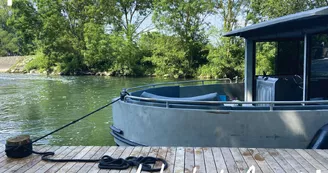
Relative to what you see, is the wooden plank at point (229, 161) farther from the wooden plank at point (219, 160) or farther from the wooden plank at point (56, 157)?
the wooden plank at point (56, 157)

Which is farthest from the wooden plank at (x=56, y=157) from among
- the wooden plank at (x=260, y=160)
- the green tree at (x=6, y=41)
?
the green tree at (x=6, y=41)

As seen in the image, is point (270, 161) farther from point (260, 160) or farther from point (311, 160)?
point (311, 160)

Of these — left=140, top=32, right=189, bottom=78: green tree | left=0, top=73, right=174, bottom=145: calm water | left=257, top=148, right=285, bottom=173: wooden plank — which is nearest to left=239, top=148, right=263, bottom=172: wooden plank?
left=257, top=148, right=285, bottom=173: wooden plank

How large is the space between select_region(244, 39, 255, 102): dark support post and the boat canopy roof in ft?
0.51

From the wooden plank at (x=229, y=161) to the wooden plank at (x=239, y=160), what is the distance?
0.03 metres

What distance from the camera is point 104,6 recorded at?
94.9 ft

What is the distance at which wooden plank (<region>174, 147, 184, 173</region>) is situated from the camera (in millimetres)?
2805

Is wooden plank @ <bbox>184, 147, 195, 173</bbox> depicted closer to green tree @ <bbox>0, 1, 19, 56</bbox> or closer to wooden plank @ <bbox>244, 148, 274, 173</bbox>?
wooden plank @ <bbox>244, 148, 274, 173</bbox>

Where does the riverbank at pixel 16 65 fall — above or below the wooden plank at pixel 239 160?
above

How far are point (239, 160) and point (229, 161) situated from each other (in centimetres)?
11

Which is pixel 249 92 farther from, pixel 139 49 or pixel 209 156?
pixel 139 49

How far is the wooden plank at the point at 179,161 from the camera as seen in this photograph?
9.20 feet

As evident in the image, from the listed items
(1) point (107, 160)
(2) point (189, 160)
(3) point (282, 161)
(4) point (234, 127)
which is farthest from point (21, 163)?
(3) point (282, 161)

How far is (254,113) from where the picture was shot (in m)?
3.68
